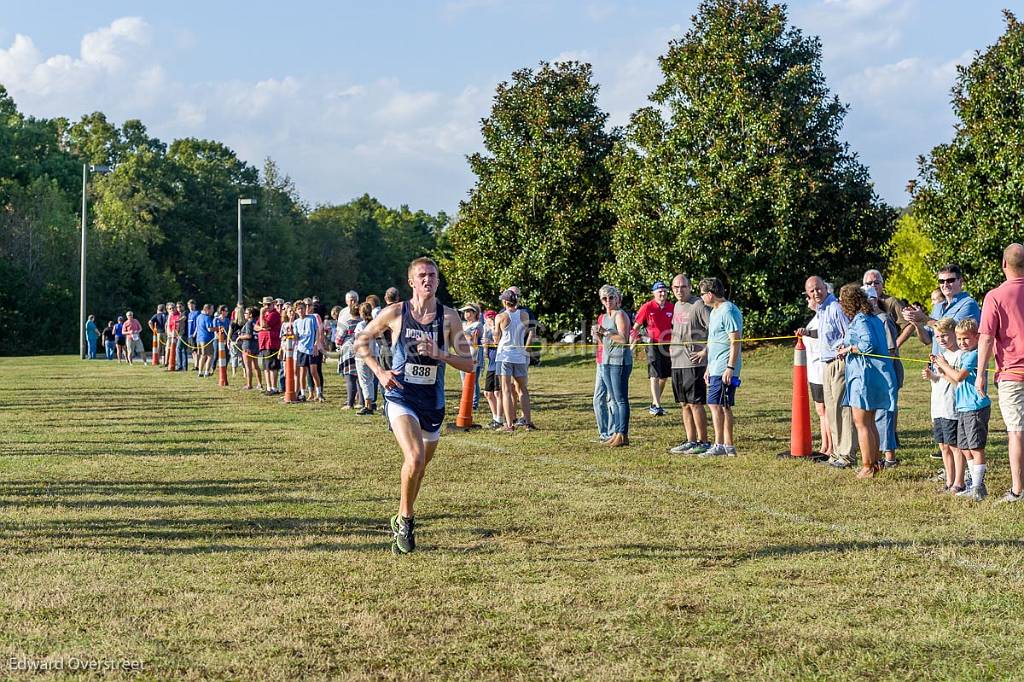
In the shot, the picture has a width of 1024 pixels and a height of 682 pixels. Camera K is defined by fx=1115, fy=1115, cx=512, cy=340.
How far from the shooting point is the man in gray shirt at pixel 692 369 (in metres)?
12.7

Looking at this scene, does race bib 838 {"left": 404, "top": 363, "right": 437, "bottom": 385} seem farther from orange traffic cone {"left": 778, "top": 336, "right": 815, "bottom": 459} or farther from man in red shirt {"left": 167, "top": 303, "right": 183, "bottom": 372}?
man in red shirt {"left": 167, "top": 303, "right": 183, "bottom": 372}

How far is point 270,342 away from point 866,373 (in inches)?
557

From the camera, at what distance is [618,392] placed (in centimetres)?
1362

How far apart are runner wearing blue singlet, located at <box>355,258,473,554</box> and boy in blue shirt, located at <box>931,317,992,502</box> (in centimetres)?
450

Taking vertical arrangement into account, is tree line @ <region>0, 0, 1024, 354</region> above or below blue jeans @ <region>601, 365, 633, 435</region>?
above

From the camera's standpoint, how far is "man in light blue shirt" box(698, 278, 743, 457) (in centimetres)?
1212

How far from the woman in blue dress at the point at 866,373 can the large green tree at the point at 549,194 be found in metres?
27.7

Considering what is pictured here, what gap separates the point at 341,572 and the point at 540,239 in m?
32.3

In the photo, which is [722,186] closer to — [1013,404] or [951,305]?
[951,305]

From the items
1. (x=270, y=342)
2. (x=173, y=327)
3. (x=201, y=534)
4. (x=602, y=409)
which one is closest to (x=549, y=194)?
(x=173, y=327)

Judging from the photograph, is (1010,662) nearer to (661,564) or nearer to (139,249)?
(661,564)

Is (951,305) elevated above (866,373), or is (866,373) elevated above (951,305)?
(951,305)

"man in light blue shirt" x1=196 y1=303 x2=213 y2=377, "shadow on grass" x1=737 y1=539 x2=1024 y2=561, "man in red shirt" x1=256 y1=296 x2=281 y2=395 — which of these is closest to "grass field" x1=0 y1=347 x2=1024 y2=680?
"shadow on grass" x1=737 y1=539 x2=1024 y2=561

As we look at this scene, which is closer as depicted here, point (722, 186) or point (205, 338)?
point (205, 338)
